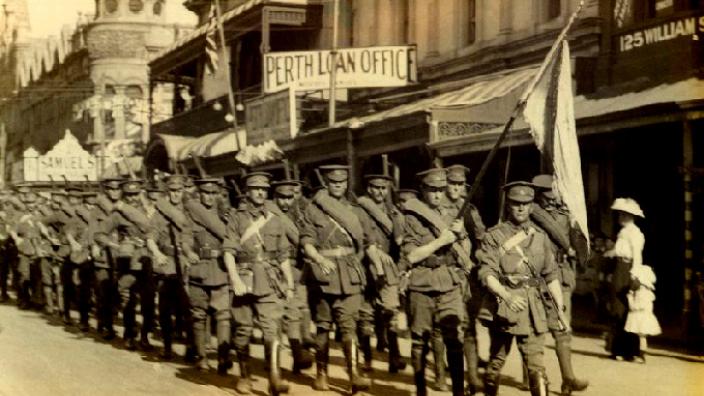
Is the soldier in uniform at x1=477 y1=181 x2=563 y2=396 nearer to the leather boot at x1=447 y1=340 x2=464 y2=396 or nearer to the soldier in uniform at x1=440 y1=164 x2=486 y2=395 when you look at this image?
the leather boot at x1=447 y1=340 x2=464 y2=396

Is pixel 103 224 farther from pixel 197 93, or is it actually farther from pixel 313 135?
pixel 197 93

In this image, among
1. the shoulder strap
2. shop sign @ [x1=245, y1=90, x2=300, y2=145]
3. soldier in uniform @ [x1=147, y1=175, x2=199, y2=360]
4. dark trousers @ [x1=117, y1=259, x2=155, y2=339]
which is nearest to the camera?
the shoulder strap

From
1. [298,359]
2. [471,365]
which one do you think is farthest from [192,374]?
[471,365]

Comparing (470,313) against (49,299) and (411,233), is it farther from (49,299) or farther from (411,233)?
(49,299)

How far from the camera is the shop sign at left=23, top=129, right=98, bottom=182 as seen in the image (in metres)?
36.0

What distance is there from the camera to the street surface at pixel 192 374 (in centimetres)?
967

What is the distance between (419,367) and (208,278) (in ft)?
9.78

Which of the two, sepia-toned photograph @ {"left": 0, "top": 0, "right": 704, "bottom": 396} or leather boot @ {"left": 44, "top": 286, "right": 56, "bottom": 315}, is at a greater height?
sepia-toned photograph @ {"left": 0, "top": 0, "right": 704, "bottom": 396}

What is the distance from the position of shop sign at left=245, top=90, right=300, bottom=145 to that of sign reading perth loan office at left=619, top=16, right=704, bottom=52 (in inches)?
334

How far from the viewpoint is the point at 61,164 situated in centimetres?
3844

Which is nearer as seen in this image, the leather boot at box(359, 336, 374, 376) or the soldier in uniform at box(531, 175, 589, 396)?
the soldier in uniform at box(531, 175, 589, 396)

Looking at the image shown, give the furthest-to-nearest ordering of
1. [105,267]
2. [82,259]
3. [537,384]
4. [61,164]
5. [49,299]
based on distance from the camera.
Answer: [61,164], [49,299], [82,259], [105,267], [537,384]

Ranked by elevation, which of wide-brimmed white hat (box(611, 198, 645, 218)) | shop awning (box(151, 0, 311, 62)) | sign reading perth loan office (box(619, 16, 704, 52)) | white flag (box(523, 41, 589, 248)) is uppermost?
shop awning (box(151, 0, 311, 62))

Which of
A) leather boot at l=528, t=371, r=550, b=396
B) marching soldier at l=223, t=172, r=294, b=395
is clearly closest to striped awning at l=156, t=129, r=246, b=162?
marching soldier at l=223, t=172, r=294, b=395
